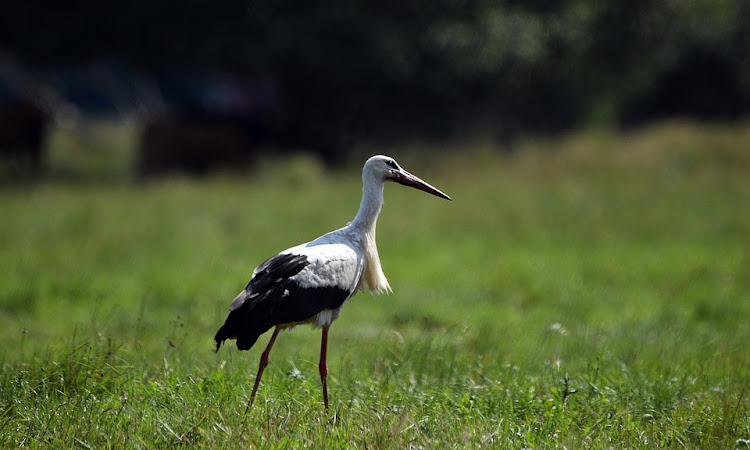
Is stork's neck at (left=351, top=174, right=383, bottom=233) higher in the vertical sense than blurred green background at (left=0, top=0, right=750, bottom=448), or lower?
higher

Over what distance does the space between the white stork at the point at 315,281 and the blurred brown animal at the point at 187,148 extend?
16.2 m

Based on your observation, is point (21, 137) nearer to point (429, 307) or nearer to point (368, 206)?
point (429, 307)

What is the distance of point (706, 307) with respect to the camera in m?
9.17

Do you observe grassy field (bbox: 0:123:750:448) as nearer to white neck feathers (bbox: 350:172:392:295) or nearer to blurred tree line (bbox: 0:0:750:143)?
white neck feathers (bbox: 350:172:392:295)

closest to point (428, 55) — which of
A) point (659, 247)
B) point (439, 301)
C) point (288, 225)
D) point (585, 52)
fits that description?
point (585, 52)

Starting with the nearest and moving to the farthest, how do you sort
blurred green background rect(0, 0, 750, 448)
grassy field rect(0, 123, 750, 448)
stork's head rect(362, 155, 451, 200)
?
grassy field rect(0, 123, 750, 448)
blurred green background rect(0, 0, 750, 448)
stork's head rect(362, 155, 451, 200)

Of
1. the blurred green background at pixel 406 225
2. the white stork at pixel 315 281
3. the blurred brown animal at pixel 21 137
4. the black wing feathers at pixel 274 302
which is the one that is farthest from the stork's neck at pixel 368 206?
the blurred brown animal at pixel 21 137

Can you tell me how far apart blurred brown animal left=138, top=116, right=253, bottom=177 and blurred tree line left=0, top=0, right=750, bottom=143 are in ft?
5.08

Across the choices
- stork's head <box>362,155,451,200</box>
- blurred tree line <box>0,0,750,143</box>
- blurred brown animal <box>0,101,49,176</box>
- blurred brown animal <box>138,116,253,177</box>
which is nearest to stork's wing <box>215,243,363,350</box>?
stork's head <box>362,155,451,200</box>

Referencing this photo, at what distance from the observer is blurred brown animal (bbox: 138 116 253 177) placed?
22.3m

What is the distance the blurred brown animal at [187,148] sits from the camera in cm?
2234

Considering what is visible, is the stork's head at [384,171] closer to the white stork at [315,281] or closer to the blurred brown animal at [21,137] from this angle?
the white stork at [315,281]

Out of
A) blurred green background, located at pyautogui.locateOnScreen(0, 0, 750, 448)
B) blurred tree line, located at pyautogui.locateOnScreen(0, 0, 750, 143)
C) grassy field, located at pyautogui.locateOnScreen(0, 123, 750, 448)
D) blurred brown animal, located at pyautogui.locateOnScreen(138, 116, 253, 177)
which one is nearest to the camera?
grassy field, located at pyautogui.locateOnScreen(0, 123, 750, 448)

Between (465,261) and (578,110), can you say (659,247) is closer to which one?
(465,261)
